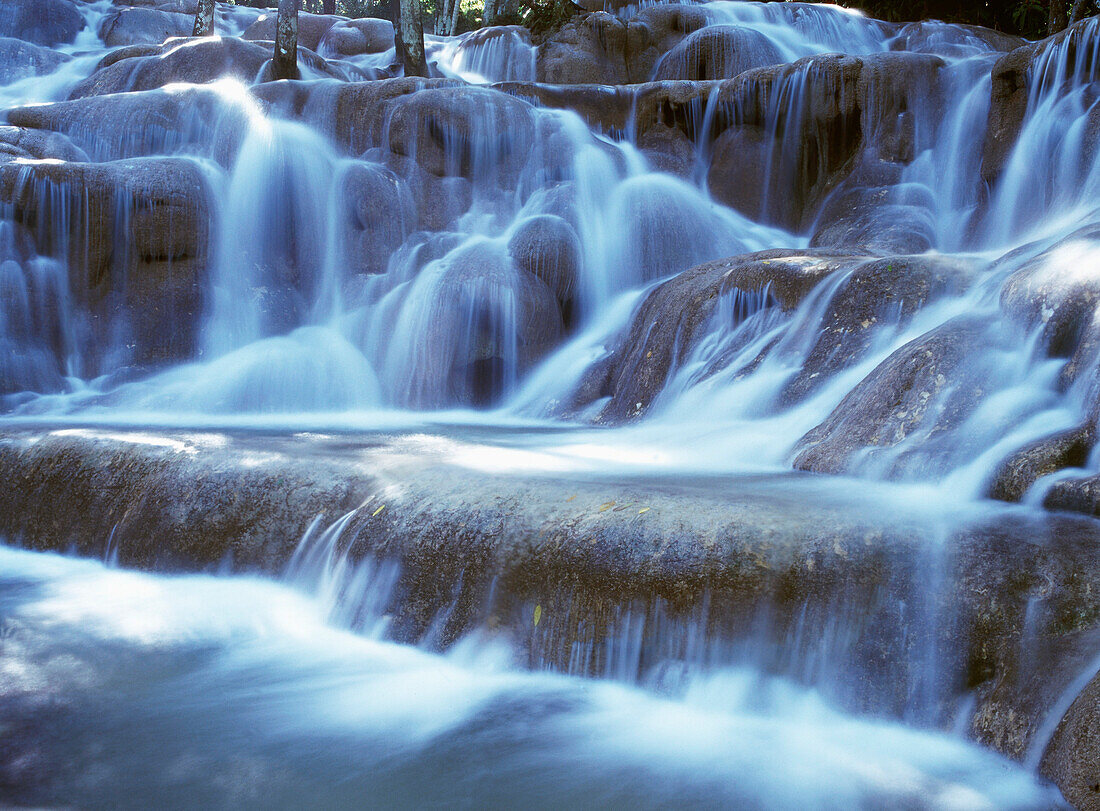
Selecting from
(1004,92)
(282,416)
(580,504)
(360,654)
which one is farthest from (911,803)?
(1004,92)

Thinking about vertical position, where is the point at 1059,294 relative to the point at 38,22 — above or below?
below

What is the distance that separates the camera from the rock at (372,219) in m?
10.5

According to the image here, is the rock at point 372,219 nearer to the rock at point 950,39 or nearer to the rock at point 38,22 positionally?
the rock at point 950,39

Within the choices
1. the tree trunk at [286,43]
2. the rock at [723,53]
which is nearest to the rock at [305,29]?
the tree trunk at [286,43]

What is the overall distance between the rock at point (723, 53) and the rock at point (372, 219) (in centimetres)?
676

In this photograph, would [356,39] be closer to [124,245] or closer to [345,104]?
[345,104]

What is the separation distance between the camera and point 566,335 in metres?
9.41

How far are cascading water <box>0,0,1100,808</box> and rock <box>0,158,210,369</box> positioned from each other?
0.03 metres

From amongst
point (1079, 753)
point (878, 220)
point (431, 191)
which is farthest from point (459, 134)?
point (1079, 753)

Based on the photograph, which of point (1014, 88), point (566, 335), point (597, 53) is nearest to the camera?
point (566, 335)

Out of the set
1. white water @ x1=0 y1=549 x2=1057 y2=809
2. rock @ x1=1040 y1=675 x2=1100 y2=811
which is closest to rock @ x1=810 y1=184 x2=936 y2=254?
white water @ x1=0 y1=549 x2=1057 y2=809

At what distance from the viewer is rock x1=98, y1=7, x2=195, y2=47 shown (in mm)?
21266

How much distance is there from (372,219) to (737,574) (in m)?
8.50

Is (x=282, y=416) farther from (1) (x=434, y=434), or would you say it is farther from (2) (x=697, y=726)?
(2) (x=697, y=726)
